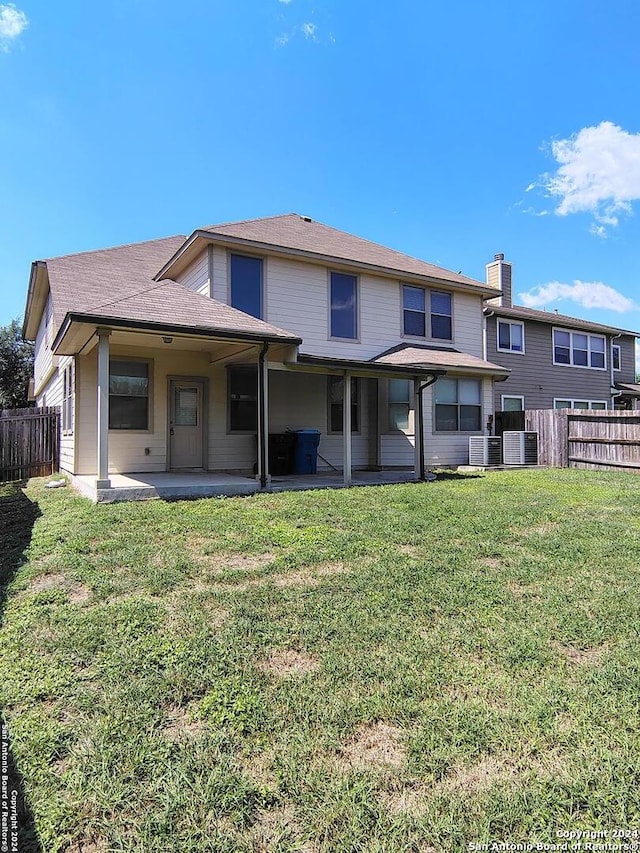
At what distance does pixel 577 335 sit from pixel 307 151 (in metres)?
13.0

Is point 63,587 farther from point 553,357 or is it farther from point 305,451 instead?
point 553,357

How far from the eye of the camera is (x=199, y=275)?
37.1 feet

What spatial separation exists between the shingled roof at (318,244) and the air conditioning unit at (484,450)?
448 centimetres

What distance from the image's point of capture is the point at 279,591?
13.3 ft

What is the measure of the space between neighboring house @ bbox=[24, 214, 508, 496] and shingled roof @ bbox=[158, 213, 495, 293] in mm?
59

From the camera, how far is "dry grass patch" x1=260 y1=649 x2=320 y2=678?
2.91 meters

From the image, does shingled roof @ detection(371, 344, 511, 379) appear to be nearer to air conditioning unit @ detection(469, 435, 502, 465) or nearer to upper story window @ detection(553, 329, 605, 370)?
air conditioning unit @ detection(469, 435, 502, 465)

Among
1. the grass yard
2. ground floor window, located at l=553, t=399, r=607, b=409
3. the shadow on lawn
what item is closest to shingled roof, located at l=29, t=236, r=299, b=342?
the shadow on lawn

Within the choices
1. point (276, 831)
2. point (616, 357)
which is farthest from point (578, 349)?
point (276, 831)

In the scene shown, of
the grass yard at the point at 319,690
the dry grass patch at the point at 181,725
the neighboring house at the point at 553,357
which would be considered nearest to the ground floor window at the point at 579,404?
the neighboring house at the point at 553,357

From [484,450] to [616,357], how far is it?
12.7 meters

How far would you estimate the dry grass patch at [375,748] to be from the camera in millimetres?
2209

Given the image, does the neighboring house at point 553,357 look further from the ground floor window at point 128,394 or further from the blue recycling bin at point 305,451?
the ground floor window at point 128,394

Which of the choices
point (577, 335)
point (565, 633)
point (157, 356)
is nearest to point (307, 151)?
point (157, 356)
